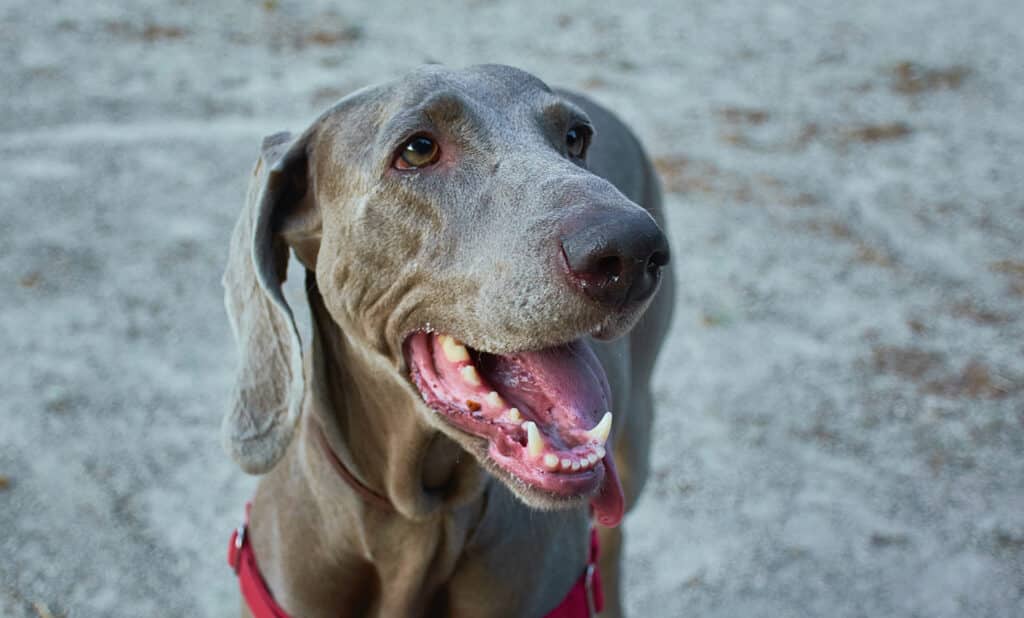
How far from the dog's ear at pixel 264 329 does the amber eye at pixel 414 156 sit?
286 millimetres

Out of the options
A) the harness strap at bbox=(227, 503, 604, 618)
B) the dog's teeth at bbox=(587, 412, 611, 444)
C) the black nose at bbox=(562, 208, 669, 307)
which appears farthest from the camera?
the harness strap at bbox=(227, 503, 604, 618)

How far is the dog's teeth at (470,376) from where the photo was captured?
6.75 ft

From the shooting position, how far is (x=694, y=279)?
5.06 meters

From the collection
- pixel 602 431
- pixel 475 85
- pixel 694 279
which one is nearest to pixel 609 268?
pixel 602 431

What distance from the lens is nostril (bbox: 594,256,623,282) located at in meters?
1.78

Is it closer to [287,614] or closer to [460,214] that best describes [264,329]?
[460,214]

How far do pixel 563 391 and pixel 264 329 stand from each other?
2.03ft

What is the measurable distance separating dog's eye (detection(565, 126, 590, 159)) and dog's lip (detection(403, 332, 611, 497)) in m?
0.46

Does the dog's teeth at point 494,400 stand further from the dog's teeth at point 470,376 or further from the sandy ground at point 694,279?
the sandy ground at point 694,279

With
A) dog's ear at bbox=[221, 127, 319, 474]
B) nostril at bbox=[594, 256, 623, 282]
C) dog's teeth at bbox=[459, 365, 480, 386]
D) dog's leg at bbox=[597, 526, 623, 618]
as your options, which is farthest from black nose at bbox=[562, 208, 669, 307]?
dog's leg at bbox=[597, 526, 623, 618]

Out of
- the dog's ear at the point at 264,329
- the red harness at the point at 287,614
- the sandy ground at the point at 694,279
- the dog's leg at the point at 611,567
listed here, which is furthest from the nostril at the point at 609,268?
the sandy ground at the point at 694,279

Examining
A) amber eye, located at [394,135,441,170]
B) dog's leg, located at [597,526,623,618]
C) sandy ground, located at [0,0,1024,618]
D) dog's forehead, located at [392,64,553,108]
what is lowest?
sandy ground, located at [0,0,1024,618]

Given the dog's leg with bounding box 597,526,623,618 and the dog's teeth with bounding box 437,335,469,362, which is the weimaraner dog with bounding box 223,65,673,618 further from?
the dog's leg with bounding box 597,526,623,618

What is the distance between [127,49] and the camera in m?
6.79
